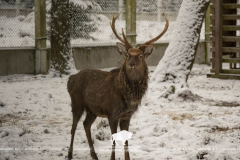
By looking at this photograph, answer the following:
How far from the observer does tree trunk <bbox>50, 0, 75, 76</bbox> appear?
1303 centimetres

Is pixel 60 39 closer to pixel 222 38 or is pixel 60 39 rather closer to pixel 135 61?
pixel 222 38

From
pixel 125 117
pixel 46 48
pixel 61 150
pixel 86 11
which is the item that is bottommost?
pixel 61 150

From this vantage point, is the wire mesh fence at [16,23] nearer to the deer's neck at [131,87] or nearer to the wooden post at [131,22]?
the wooden post at [131,22]

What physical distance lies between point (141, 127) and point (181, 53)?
3.34 meters

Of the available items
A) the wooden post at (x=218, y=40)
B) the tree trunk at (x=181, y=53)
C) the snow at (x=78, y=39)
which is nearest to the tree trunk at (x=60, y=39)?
the snow at (x=78, y=39)

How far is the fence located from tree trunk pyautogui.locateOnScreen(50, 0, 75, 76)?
0.99 meters

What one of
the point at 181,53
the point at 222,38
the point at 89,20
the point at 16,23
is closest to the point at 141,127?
the point at 181,53

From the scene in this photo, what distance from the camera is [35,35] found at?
1339 cm

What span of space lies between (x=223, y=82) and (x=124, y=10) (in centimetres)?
504

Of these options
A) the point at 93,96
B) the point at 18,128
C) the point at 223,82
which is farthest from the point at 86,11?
the point at 93,96

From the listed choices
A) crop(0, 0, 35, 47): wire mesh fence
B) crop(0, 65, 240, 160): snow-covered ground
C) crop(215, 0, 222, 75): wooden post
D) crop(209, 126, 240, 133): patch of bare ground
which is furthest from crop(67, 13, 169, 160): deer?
crop(215, 0, 222, 75): wooden post

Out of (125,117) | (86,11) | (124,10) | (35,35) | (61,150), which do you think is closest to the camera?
(125,117)

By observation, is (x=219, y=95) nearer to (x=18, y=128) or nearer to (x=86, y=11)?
(x=18, y=128)

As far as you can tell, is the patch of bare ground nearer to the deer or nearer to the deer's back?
the deer
